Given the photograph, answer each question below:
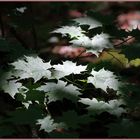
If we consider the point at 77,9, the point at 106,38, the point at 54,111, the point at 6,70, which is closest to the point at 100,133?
the point at 54,111

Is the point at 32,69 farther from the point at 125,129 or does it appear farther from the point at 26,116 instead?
the point at 125,129

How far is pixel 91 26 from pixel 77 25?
174 mm

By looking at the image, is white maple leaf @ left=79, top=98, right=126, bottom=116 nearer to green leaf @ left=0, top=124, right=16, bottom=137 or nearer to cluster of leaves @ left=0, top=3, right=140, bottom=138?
cluster of leaves @ left=0, top=3, right=140, bottom=138

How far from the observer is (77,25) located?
2.90m

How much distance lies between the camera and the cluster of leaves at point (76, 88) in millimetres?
2119

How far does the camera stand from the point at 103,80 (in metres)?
2.39

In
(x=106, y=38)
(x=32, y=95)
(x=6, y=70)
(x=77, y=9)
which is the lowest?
(x=32, y=95)

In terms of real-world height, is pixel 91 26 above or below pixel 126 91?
above

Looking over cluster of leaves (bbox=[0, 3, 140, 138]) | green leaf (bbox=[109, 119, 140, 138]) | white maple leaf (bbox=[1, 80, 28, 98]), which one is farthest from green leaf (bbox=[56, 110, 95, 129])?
white maple leaf (bbox=[1, 80, 28, 98])

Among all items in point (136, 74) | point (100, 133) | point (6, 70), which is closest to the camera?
point (6, 70)

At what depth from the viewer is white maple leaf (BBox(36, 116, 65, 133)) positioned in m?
2.09

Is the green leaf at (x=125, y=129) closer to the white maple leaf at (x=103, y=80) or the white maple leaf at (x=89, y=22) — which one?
the white maple leaf at (x=103, y=80)

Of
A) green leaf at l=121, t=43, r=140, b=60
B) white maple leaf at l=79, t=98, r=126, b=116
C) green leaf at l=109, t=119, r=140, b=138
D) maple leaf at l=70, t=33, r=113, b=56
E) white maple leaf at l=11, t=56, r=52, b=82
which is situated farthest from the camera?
maple leaf at l=70, t=33, r=113, b=56

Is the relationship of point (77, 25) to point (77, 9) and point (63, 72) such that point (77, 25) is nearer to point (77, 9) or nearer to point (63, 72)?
point (63, 72)
